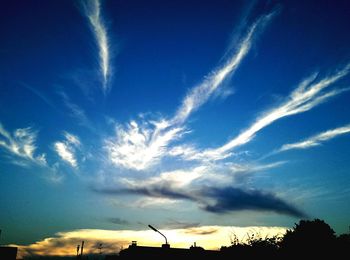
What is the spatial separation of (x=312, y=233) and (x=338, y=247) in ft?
34.1

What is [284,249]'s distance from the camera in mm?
60906

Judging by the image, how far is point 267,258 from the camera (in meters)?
47.0

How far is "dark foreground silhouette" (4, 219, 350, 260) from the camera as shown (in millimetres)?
50000

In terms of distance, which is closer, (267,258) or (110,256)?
(267,258)

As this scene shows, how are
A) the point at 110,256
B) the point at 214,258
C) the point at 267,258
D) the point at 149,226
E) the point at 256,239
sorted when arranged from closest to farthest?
the point at 149,226 → the point at 267,258 → the point at 214,258 → the point at 256,239 → the point at 110,256

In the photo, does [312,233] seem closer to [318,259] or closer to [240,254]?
[318,259]

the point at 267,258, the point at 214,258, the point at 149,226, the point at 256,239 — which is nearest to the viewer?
the point at 149,226

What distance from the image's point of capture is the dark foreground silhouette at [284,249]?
1969 inches

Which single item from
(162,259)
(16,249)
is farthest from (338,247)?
(16,249)

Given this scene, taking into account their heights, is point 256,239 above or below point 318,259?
above

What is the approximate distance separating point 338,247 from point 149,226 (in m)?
38.5

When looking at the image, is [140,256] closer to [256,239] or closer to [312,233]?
[256,239]

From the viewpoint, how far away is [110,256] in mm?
65625

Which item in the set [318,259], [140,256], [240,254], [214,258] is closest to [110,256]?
[140,256]
